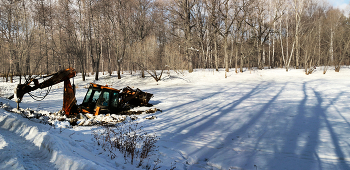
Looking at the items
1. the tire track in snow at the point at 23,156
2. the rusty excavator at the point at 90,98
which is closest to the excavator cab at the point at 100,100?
the rusty excavator at the point at 90,98

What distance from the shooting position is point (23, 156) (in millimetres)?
4258

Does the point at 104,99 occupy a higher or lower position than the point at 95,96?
lower

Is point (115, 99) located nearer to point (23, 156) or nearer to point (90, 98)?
point (90, 98)

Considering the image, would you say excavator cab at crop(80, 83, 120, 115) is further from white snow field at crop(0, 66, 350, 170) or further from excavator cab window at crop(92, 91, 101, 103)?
white snow field at crop(0, 66, 350, 170)

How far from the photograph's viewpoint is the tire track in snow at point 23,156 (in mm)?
3772

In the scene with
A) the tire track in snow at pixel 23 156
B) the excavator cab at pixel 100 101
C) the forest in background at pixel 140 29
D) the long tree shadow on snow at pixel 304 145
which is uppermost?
the forest in background at pixel 140 29

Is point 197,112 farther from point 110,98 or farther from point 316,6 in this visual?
point 316,6

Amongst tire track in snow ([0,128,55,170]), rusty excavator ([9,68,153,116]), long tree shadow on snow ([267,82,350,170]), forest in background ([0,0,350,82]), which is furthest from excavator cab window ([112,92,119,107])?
forest in background ([0,0,350,82])

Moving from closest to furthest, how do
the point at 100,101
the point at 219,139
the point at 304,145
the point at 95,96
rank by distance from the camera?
the point at 304,145 < the point at 219,139 < the point at 100,101 < the point at 95,96

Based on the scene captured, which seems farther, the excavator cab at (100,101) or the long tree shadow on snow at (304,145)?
the excavator cab at (100,101)

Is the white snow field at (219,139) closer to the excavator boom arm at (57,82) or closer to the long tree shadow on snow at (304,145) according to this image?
the long tree shadow on snow at (304,145)

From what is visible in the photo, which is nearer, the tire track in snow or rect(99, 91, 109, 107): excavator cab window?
the tire track in snow

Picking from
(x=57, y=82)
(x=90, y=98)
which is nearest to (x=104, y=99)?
(x=90, y=98)

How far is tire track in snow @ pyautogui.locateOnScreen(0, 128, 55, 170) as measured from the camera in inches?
149
